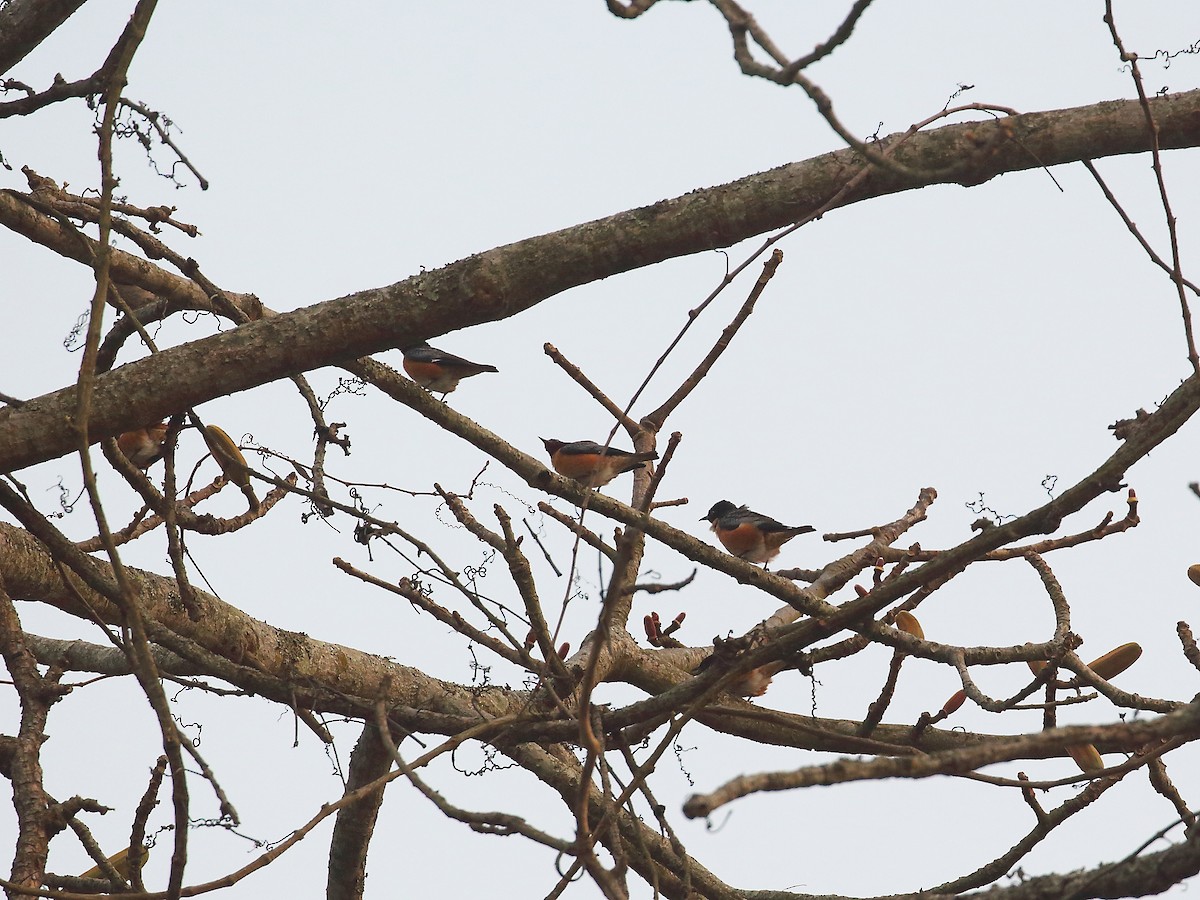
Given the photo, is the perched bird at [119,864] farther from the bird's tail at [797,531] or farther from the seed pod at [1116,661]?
the bird's tail at [797,531]

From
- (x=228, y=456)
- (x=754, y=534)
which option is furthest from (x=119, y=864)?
(x=754, y=534)

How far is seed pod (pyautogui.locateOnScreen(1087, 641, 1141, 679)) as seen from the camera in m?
3.78

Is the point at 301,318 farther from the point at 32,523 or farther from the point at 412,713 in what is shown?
the point at 412,713

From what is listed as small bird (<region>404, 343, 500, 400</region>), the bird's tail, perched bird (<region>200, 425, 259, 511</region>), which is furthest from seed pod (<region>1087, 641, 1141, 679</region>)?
small bird (<region>404, 343, 500, 400</region>)

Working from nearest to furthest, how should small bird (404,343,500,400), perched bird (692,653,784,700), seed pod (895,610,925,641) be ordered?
seed pod (895,610,925,641) < perched bird (692,653,784,700) < small bird (404,343,500,400)

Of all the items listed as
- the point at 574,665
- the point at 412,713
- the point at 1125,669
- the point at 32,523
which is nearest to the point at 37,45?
the point at 32,523

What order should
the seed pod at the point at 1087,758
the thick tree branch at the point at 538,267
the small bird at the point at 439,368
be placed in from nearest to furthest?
the thick tree branch at the point at 538,267 < the seed pod at the point at 1087,758 < the small bird at the point at 439,368

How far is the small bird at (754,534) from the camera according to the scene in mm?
8008

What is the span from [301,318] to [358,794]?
141cm

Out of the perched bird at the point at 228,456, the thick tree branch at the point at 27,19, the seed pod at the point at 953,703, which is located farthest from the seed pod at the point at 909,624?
the thick tree branch at the point at 27,19

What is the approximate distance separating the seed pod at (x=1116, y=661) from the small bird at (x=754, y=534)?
3956 millimetres

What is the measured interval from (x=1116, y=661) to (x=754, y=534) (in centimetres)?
437

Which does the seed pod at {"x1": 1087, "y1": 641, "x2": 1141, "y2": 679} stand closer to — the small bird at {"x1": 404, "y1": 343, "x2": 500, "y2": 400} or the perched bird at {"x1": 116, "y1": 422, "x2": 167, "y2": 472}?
the perched bird at {"x1": 116, "y1": 422, "x2": 167, "y2": 472}

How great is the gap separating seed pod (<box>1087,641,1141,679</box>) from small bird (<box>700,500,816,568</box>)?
3.96 metres
